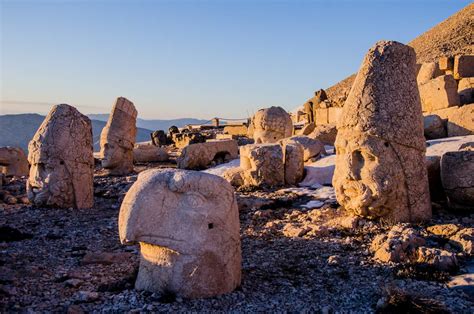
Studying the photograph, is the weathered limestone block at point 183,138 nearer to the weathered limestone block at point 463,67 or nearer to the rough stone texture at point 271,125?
the rough stone texture at point 271,125

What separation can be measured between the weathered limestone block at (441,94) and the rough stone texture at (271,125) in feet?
15.2

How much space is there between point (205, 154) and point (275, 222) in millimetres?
7706

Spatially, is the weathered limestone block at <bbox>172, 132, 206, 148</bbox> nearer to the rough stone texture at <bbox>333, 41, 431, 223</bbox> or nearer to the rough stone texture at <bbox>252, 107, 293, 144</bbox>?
the rough stone texture at <bbox>252, 107, 293, 144</bbox>

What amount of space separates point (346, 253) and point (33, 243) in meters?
4.82

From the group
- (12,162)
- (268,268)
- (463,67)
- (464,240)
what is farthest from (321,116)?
(268,268)

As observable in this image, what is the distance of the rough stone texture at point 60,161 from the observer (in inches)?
390

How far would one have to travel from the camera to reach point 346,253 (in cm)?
632

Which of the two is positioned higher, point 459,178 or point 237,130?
point 237,130

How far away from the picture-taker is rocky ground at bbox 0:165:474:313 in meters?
4.60

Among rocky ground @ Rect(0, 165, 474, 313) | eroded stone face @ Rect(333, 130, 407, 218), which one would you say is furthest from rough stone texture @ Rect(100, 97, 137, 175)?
eroded stone face @ Rect(333, 130, 407, 218)

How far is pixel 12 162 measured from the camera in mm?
15922

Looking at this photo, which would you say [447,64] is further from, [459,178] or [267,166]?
[459,178]

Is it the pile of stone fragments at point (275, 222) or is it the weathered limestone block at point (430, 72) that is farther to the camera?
the weathered limestone block at point (430, 72)

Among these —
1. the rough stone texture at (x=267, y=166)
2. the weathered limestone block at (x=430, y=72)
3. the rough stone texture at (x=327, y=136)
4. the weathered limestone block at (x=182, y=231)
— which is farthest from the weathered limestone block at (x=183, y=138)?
the weathered limestone block at (x=182, y=231)
